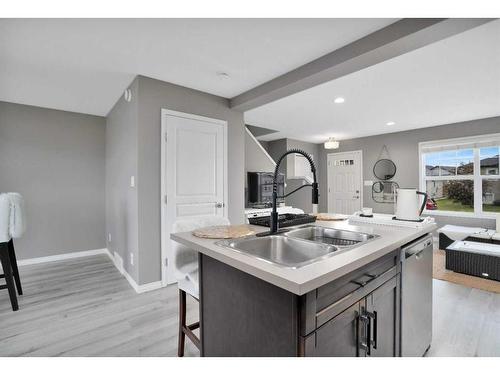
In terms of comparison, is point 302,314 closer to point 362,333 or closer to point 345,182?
point 362,333

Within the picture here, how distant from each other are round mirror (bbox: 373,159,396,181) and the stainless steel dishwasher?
14.7 ft

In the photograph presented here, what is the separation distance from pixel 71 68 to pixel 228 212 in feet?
7.54

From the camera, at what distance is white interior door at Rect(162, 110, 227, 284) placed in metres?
2.83

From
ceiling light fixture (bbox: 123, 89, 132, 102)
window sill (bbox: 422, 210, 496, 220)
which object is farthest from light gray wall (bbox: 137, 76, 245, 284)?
window sill (bbox: 422, 210, 496, 220)

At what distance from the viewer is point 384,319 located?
4.03 ft

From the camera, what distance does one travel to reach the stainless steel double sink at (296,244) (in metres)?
1.18

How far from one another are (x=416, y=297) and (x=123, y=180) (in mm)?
3155

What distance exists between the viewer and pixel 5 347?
174 centimetres

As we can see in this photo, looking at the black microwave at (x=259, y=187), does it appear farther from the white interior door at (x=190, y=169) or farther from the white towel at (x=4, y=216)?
the white towel at (x=4, y=216)

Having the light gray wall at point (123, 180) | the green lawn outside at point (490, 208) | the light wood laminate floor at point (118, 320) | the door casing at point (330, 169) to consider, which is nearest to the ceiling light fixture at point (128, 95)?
the light gray wall at point (123, 180)

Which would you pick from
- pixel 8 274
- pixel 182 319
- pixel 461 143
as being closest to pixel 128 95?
pixel 8 274

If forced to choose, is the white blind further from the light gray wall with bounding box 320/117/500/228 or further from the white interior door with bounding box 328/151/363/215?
the white interior door with bounding box 328/151/363/215

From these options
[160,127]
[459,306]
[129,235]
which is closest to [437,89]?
[459,306]
